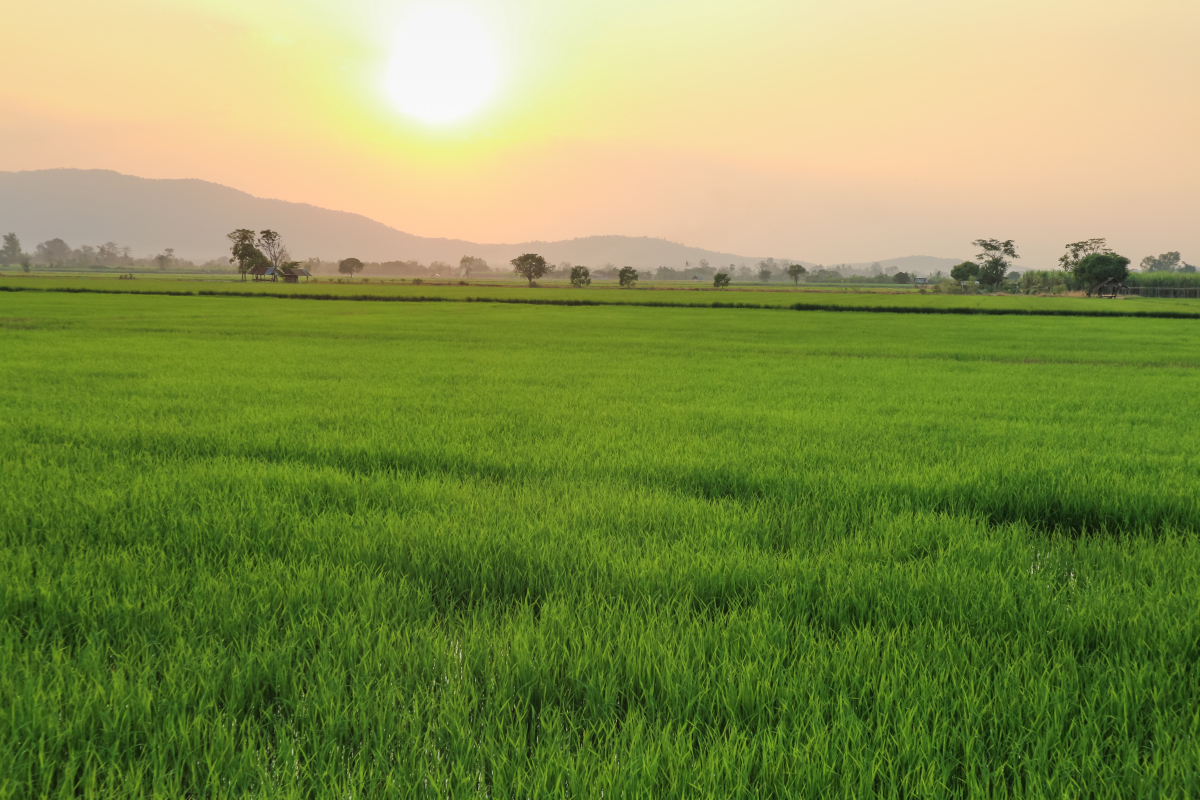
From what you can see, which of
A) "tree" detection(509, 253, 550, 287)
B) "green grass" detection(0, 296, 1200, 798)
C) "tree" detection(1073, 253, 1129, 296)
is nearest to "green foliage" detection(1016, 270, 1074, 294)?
"tree" detection(1073, 253, 1129, 296)

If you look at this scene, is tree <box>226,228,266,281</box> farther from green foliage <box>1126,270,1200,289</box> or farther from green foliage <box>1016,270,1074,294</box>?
green foliage <box>1126,270,1200,289</box>

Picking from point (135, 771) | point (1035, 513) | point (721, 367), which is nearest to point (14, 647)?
point (135, 771)

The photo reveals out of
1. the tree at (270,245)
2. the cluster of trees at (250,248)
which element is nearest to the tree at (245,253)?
the cluster of trees at (250,248)

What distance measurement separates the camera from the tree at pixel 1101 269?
103 meters

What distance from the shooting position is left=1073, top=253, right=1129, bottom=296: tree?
103m

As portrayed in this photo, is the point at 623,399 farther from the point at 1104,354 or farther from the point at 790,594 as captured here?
the point at 1104,354

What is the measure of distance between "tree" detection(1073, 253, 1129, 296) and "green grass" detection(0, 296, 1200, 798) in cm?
12683

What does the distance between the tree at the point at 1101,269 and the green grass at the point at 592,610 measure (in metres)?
127

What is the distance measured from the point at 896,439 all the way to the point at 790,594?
506 cm

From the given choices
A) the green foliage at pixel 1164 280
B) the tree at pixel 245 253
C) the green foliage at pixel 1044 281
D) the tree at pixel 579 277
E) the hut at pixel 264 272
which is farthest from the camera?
the tree at pixel 579 277

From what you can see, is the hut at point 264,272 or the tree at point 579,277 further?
the tree at point 579,277

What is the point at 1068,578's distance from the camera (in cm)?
341

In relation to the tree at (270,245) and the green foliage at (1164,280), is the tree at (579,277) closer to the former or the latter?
the tree at (270,245)

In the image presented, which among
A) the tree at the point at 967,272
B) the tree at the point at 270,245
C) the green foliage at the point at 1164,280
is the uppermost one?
the tree at the point at 270,245
